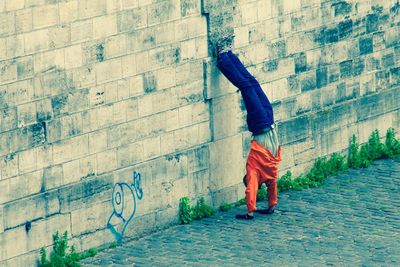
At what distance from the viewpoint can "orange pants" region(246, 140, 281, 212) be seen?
1789 cm

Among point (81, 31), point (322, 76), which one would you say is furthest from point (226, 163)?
point (81, 31)

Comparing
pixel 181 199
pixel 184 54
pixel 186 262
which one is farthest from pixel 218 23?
pixel 186 262

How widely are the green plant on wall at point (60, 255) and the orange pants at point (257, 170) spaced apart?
2.38m

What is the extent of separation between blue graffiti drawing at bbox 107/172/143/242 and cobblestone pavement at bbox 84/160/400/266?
0.71ft

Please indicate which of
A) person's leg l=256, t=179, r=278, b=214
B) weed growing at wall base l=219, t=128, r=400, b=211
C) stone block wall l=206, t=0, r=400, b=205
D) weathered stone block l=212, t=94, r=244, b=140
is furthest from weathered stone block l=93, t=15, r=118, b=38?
weed growing at wall base l=219, t=128, r=400, b=211

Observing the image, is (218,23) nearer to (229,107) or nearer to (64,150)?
(229,107)

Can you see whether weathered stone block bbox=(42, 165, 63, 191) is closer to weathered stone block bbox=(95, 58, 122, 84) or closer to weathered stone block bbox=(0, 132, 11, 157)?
weathered stone block bbox=(0, 132, 11, 157)

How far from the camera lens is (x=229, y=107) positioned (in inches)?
728

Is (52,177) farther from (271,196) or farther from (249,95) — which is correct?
(271,196)

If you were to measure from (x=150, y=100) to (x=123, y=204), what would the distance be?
1.22 metres

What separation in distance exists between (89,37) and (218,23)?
2228 millimetres

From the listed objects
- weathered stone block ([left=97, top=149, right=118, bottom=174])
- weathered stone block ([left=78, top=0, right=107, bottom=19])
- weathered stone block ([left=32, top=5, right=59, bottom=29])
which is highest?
weathered stone block ([left=78, top=0, right=107, bottom=19])

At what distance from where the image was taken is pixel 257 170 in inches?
707

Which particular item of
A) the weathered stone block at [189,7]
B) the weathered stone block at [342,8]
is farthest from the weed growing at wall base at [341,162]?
the weathered stone block at [189,7]
